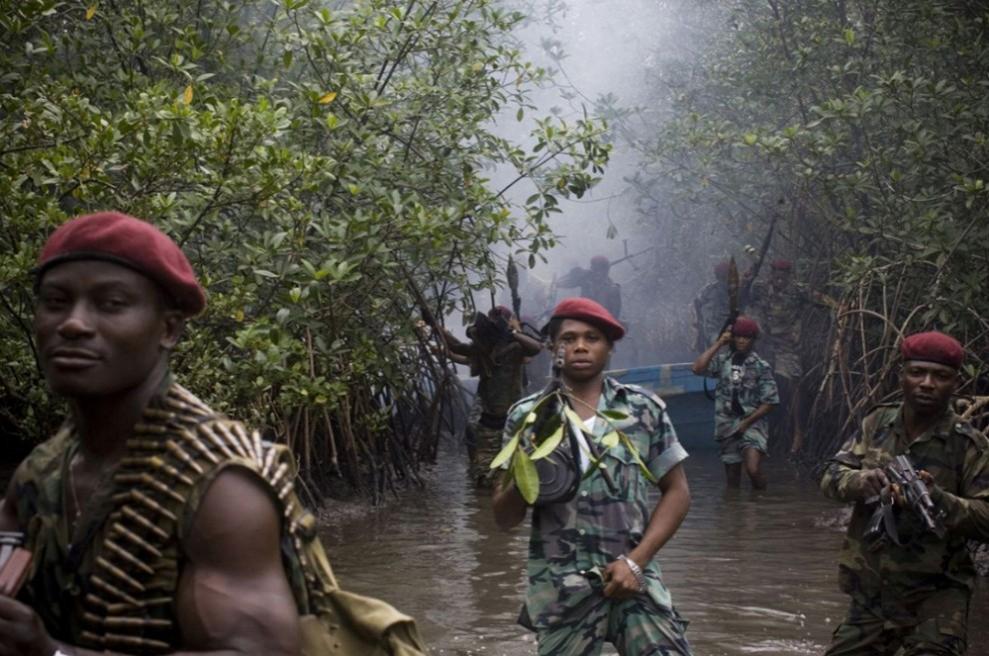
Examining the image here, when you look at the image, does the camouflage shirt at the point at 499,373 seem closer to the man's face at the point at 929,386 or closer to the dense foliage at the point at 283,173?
the dense foliage at the point at 283,173

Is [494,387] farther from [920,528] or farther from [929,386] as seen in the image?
[920,528]

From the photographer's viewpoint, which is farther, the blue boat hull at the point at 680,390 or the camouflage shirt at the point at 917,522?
the blue boat hull at the point at 680,390

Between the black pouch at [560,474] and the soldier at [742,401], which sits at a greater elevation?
the soldier at [742,401]

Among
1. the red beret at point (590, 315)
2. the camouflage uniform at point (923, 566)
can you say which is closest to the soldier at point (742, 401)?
the camouflage uniform at point (923, 566)

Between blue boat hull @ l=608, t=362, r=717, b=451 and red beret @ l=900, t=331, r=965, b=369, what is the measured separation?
10.3 meters

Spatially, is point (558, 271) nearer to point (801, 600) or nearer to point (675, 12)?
point (675, 12)

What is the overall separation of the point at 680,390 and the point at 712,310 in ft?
6.12

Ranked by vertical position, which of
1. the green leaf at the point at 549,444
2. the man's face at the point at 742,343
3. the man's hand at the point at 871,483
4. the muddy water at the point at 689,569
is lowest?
the muddy water at the point at 689,569

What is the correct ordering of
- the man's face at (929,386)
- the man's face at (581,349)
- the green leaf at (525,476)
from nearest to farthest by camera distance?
the green leaf at (525,476) → the man's face at (581,349) → the man's face at (929,386)

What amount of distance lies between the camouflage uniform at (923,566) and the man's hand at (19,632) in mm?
3960

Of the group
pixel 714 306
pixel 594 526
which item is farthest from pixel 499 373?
pixel 594 526

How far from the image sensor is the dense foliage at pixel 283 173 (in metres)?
7.41

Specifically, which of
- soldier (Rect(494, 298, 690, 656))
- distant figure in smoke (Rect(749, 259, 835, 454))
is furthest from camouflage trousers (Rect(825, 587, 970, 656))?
distant figure in smoke (Rect(749, 259, 835, 454))

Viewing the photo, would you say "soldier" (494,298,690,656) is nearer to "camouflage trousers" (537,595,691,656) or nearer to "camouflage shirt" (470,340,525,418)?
"camouflage trousers" (537,595,691,656)
